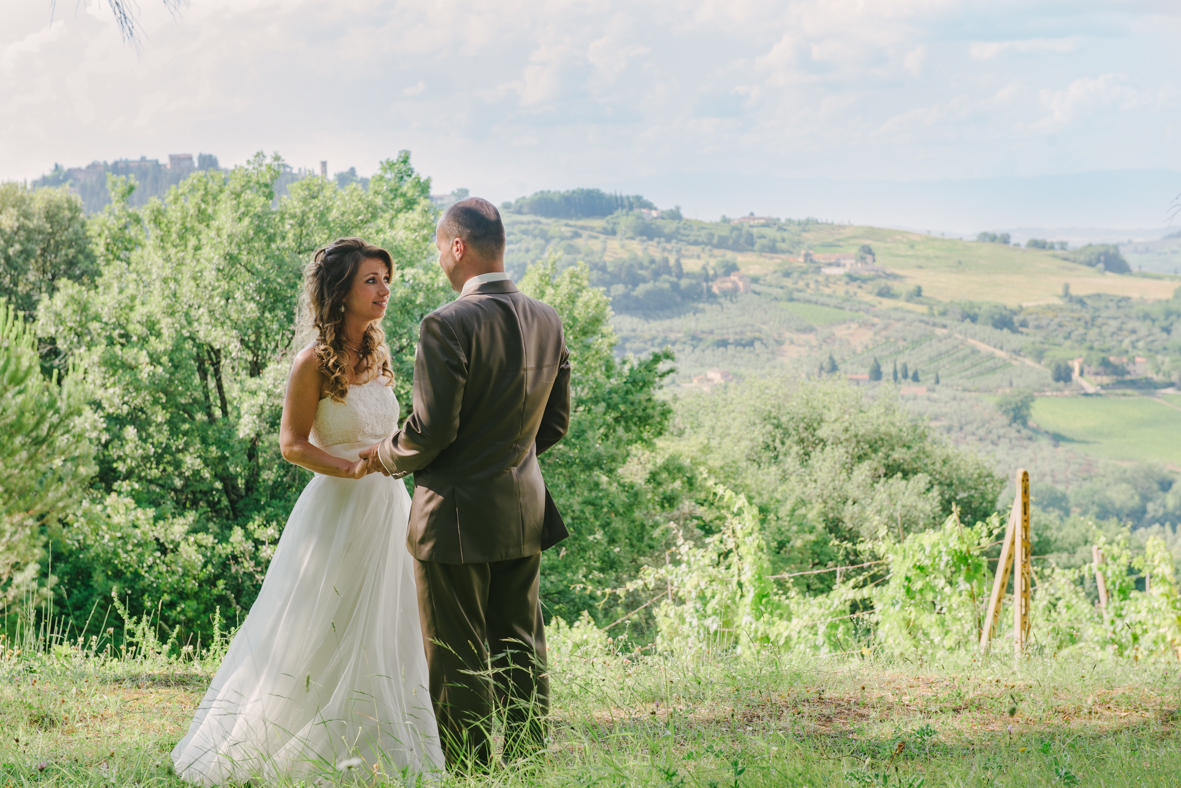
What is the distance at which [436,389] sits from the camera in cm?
248

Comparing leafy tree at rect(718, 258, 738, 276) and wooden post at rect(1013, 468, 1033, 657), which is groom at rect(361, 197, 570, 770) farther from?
leafy tree at rect(718, 258, 738, 276)

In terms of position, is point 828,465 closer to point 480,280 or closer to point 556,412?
point 556,412

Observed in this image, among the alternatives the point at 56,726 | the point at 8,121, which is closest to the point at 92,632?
the point at 56,726

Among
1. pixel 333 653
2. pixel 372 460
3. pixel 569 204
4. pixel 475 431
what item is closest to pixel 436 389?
pixel 475 431

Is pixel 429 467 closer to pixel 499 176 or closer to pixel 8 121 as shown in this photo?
pixel 8 121

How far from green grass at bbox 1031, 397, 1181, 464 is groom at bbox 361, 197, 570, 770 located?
6455cm

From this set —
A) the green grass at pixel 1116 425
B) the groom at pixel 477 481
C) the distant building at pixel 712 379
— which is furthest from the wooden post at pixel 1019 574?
the green grass at pixel 1116 425

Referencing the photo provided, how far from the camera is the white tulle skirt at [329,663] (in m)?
2.68

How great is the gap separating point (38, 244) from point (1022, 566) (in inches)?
803

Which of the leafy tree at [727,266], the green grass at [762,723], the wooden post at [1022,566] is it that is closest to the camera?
Result: the green grass at [762,723]

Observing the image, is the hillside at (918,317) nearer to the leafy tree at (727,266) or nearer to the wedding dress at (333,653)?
the leafy tree at (727,266)

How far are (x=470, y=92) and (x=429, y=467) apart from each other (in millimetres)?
135117

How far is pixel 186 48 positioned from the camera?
93188mm

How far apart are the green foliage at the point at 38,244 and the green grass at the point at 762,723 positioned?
1711cm
